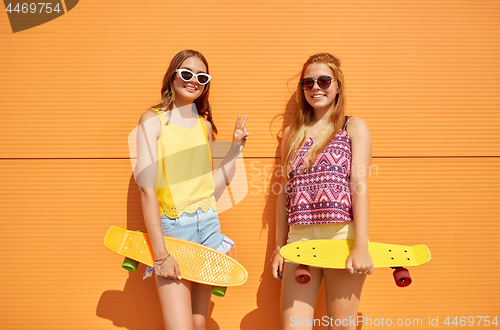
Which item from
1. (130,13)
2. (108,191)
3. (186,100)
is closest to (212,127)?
(186,100)

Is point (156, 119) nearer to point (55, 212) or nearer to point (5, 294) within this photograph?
point (55, 212)

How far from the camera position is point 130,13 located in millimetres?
2137

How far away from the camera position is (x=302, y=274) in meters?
1.53

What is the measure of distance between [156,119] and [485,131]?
2226mm

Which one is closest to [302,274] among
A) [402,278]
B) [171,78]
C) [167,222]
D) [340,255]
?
[340,255]

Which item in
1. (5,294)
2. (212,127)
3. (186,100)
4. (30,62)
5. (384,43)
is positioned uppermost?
(30,62)

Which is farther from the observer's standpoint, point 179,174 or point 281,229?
point 281,229

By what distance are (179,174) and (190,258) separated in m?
0.46

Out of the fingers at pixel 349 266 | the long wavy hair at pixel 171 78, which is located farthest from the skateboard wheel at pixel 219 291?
the long wavy hair at pixel 171 78

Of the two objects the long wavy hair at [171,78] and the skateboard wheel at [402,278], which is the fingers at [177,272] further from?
the skateboard wheel at [402,278]

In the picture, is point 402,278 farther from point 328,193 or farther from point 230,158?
point 230,158

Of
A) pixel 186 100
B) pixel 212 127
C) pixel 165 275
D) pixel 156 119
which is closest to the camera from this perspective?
pixel 165 275

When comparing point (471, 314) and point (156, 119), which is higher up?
point (156, 119)

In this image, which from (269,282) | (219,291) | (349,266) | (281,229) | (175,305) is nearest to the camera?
(349,266)
